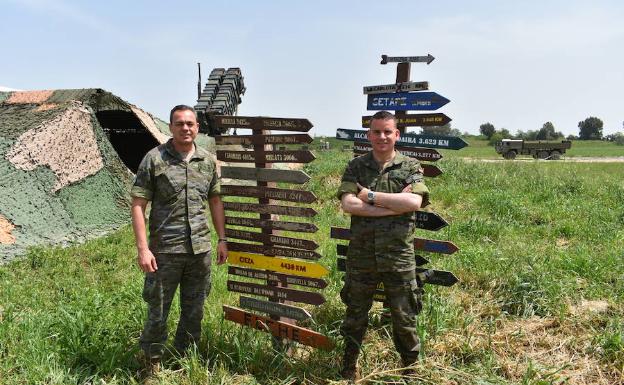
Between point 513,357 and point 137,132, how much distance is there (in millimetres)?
9016

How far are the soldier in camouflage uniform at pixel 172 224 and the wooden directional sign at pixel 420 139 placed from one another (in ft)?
4.57

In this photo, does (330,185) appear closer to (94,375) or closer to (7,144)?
(7,144)

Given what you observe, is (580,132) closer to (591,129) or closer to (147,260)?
(591,129)

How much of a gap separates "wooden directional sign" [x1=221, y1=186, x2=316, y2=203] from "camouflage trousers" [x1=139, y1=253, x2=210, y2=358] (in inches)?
24.4

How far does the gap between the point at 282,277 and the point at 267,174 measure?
2.78ft

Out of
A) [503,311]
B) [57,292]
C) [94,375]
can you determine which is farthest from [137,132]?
[503,311]

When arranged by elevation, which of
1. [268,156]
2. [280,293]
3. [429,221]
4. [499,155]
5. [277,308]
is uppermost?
[268,156]

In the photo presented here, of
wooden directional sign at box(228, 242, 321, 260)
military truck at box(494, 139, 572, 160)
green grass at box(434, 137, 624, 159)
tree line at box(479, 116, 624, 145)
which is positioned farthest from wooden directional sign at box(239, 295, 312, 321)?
tree line at box(479, 116, 624, 145)

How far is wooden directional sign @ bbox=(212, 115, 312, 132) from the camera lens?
3736 millimetres

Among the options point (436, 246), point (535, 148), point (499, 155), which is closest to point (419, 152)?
point (436, 246)

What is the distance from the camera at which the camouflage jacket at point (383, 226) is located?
3.20 metres

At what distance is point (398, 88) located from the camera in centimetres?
417

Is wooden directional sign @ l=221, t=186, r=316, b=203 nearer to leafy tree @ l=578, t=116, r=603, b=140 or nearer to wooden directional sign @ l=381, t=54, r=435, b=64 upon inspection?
wooden directional sign @ l=381, t=54, r=435, b=64

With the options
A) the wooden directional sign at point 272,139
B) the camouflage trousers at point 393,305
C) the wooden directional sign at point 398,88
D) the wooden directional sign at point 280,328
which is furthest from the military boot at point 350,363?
the wooden directional sign at point 398,88
